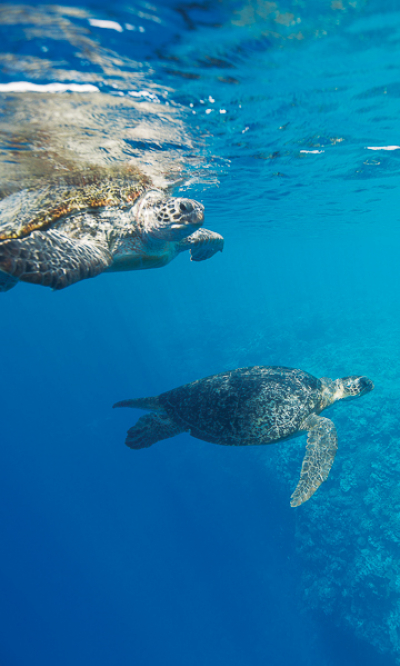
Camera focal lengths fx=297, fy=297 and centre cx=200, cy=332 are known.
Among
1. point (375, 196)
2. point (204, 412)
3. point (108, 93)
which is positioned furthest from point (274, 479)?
point (375, 196)

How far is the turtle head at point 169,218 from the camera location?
395 centimetres

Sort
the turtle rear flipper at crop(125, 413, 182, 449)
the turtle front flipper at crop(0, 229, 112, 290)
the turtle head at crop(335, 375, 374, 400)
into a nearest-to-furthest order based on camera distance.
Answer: the turtle front flipper at crop(0, 229, 112, 290) < the turtle rear flipper at crop(125, 413, 182, 449) < the turtle head at crop(335, 375, 374, 400)

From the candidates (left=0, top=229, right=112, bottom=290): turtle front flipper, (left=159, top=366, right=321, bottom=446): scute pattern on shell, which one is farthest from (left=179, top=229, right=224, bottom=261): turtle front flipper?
(left=159, top=366, right=321, bottom=446): scute pattern on shell

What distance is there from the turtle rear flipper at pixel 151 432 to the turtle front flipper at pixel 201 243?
12.1ft

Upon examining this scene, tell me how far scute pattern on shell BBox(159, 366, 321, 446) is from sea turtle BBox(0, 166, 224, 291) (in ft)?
9.55

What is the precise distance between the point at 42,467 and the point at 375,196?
30.2m

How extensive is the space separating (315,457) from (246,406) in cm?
179

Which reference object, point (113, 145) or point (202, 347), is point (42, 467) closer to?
point (202, 347)

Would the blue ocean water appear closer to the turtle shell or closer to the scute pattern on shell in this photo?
the turtle shell

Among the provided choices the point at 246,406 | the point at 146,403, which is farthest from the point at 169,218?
the point at 146,403

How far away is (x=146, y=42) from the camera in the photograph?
407 centimetres

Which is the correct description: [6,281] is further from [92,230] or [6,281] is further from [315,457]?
[315,457]

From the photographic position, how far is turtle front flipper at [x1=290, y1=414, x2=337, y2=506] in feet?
18.2

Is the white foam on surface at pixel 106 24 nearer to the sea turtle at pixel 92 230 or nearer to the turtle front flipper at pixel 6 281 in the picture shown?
the sea turtle at pixel 92 230
